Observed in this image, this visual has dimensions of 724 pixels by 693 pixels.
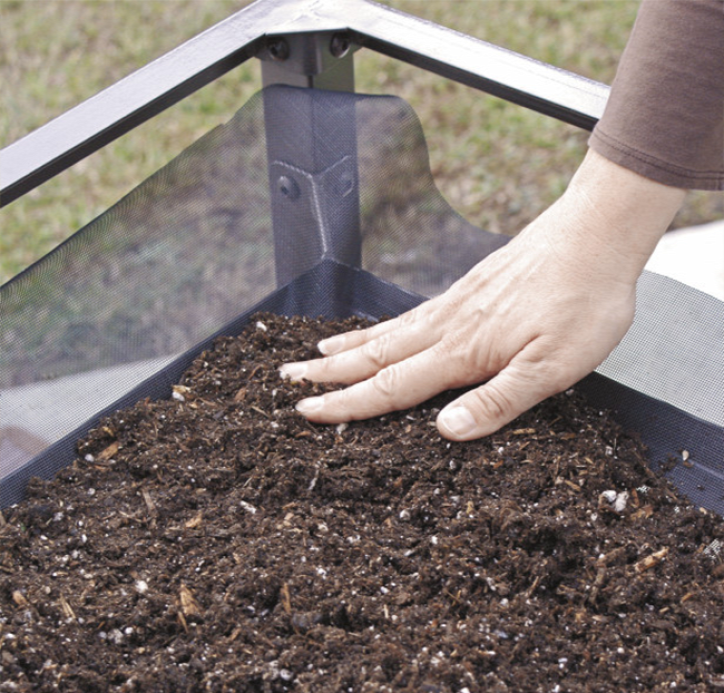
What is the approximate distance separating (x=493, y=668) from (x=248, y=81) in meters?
3.04

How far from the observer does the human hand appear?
3.81 ft

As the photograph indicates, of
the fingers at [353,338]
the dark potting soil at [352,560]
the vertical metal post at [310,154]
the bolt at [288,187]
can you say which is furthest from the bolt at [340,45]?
the dark potting soil at [352,560]

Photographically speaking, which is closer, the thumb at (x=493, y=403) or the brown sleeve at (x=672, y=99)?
the brown sleeve at (x=672, y=99)

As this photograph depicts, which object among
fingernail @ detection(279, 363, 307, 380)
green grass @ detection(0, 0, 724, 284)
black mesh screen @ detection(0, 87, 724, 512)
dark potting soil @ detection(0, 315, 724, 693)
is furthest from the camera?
green grass @ detection(0, 0, 724, 284)

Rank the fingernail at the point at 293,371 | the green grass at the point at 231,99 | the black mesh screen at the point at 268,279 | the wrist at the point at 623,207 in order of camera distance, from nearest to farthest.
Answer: the wrist at the point at 623,207
the black mesh screen at the point at 268,279
the fingernail at the point at 293,371
the green grass at the point at 231,99

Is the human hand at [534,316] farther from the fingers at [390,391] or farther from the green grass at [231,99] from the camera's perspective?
the green grass at [231,99]

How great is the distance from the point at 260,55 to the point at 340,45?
0.45ft

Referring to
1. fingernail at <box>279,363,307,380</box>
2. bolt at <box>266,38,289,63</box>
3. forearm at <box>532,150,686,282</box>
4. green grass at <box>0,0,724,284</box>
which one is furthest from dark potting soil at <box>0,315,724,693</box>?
green grass at <box>0,0,724,284</box>

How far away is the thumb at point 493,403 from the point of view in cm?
120

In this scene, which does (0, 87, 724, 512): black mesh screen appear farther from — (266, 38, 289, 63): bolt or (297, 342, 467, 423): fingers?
(297, 342, 467, 423): fingers

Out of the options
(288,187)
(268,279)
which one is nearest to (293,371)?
(268,279)

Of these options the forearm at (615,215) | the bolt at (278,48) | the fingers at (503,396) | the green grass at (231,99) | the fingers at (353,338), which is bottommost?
the green grass at (231,99)

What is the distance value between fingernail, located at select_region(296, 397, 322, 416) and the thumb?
0.63 feet

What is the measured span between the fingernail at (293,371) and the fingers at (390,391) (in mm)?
78
